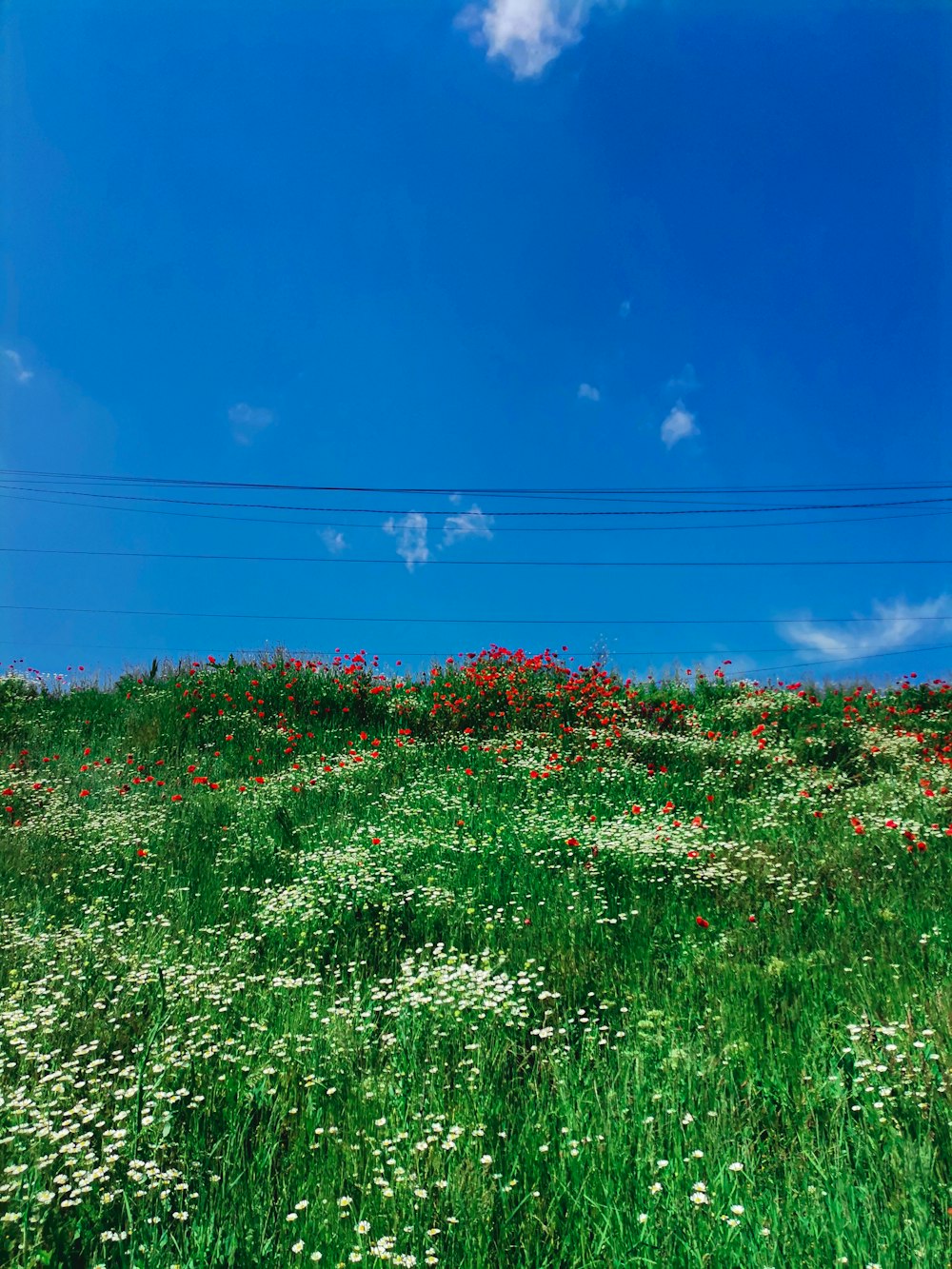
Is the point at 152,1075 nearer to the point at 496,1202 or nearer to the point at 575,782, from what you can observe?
the point at 496,1202

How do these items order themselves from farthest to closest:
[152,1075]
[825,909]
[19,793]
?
[19,793], [825,909], [152,1075]

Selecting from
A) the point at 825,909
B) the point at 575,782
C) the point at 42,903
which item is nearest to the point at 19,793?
the point at 42,903

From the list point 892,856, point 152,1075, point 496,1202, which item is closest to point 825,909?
point 892,856

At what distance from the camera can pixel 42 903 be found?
7.26m

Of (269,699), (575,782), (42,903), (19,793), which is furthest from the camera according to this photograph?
(269,699)

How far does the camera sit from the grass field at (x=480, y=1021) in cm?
291

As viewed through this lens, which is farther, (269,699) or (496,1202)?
(269,699)

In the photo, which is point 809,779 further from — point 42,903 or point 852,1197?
point 42,903

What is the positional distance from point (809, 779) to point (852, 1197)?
8.68 metres

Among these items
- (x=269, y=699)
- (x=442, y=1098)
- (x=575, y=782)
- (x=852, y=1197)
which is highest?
(x=269, y=699)

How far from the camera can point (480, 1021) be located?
4531mm

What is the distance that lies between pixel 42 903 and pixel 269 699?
9327mm

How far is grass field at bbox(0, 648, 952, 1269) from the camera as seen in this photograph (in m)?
2.91

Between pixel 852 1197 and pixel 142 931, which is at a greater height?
pixel 142 931
